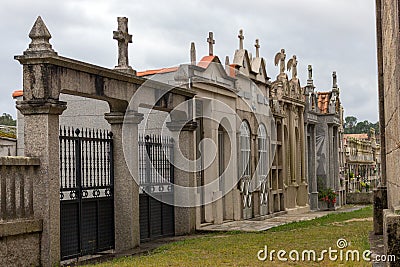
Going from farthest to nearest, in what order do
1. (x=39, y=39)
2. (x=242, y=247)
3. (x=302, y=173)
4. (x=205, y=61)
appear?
(x=302, y=173) < (x=205, y=61) < (x=242, y=247) < (x=39, y=39)

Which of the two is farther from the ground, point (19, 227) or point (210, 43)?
point (210, 43)

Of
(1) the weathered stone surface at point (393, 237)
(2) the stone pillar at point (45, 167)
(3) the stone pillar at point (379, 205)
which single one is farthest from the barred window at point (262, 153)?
(1) the weathered stone surface at point (393, 237)

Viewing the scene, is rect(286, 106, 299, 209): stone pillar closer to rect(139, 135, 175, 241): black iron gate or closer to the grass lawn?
the grass lawn

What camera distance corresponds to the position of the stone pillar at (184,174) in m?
15.5

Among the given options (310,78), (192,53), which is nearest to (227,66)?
(192,53)

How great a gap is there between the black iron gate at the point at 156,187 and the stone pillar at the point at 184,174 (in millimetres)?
127

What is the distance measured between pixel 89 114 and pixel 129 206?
370 centimetres

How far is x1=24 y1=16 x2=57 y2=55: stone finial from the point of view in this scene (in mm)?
10289

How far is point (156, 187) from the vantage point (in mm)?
14953

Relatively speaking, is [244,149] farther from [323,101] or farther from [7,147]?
[323,101]

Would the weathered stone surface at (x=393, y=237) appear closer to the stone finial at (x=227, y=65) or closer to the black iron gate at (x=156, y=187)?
the black iron gate at (x=156, y=187)

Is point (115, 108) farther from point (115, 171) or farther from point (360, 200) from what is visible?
point (360, 200)

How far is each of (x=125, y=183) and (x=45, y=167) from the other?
2.76 m

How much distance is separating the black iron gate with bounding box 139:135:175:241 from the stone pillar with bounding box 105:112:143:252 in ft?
3.85
